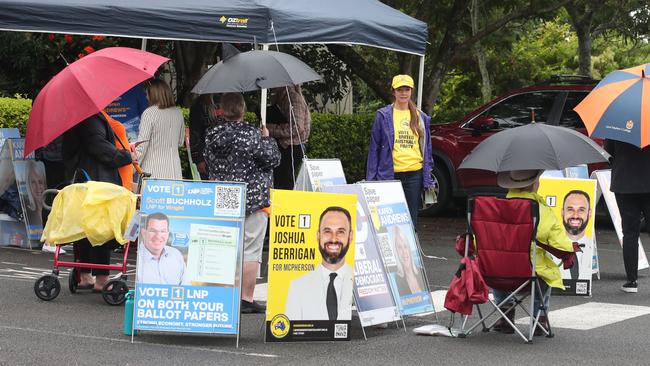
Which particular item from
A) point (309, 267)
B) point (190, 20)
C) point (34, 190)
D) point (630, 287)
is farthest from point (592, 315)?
point (34, 190)

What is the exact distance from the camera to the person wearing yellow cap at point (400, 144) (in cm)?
1087

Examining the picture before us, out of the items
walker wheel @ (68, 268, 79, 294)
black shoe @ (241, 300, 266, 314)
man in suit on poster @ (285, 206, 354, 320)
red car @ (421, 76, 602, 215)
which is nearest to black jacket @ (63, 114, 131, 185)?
walker wheel @ (68, 268, 79, 294)

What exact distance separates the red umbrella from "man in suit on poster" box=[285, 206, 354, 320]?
7.41ft

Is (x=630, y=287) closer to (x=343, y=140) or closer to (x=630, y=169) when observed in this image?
(x=630, y=169)

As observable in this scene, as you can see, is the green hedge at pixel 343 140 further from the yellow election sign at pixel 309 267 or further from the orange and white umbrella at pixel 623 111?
the yellow election sign at pixel 309 267

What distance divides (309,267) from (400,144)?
127 inches

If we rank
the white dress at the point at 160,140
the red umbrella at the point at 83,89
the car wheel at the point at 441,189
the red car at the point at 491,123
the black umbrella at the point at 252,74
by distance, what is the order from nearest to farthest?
the black umbrella at the point at 252,74
the red umbrella at the point at 83,89
the white dress at the point at 160,140
the red car at the point at 491,123
the car wheel at the point at 441,189

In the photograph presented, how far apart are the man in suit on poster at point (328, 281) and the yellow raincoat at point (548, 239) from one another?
51.4 inches

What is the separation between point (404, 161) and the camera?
10953mm

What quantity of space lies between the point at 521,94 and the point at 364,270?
8758 mm

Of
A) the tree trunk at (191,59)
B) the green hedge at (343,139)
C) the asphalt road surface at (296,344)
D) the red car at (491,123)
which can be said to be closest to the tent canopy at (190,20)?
the asphalt road surface at (296,344)

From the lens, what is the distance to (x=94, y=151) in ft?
32.0

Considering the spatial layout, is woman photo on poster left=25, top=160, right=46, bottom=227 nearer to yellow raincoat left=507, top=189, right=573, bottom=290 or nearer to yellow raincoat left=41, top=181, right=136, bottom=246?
yellow raincoat left=41, top=181, right=136, bottom=246

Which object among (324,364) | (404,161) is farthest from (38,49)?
(324,364)
